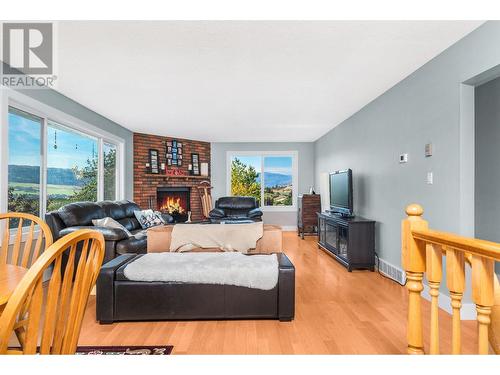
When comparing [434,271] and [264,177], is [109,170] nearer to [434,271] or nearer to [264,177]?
[264,177]

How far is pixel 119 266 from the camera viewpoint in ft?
8.79

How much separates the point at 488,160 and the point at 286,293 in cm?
258

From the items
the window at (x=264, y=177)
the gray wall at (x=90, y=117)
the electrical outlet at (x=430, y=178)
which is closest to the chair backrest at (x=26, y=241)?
the gray wall at (x=90, y=117)

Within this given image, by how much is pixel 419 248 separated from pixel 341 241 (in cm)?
317

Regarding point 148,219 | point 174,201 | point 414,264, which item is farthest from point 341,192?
point 174,201

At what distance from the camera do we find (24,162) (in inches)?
148

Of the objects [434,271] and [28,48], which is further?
[28,48]

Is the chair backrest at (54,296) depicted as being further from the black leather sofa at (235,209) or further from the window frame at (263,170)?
the window frame at (263,170)

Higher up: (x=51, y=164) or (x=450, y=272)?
(x=51, y=164)

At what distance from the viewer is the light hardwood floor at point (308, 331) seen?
2182 mm

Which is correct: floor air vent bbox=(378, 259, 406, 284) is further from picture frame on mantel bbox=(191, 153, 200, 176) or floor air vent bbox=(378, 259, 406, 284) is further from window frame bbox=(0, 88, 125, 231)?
picture frame on mantel bbox=(191, 153, 200, 176)

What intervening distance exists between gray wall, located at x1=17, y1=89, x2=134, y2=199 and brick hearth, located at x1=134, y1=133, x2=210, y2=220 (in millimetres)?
189

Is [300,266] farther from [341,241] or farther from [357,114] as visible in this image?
[357,114]

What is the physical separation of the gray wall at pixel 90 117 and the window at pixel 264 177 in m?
2.69
